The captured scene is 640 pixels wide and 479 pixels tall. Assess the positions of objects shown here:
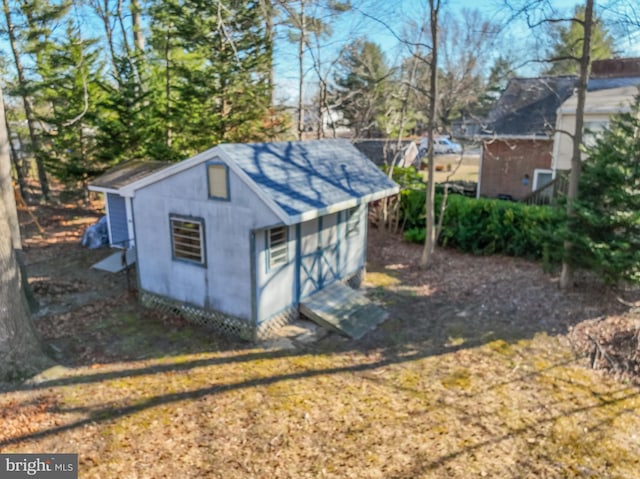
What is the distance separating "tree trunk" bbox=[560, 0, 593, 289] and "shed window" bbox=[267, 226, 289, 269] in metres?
6.45

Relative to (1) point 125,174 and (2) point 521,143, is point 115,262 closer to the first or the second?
(1) point 125,174

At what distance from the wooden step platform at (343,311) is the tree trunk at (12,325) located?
509 cm

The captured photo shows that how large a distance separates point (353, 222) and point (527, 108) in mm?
15187

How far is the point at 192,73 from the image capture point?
57.3 ft

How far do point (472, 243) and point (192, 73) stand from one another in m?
12.1

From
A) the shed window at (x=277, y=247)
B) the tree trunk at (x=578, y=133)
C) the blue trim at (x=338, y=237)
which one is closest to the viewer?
the shed window at (x=277, y=247)

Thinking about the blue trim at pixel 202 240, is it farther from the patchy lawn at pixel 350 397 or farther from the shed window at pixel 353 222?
the shed window at pixel 353 222

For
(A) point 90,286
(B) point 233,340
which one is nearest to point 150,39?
(A) point 90,286

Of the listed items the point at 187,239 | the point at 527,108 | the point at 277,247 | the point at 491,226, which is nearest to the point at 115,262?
the point at 187,239

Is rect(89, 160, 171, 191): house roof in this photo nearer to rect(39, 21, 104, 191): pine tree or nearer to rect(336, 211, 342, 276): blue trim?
rect(39, 21, 104, 191): pine tree

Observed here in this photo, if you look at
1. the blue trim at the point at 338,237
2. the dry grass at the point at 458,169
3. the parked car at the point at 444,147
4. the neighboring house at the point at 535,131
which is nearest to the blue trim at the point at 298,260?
the blue trim at the point at 338,237

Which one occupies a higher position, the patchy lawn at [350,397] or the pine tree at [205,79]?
the pine tree at [205,79]

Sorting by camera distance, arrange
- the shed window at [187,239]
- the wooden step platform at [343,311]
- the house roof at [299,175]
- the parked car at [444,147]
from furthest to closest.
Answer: the parked car at [444,147], the wooden step platform at [343,311], the shed window at [187,239], the house roof at [299,175]

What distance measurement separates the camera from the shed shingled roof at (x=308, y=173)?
8727mm
